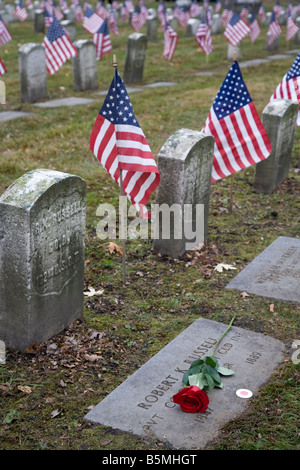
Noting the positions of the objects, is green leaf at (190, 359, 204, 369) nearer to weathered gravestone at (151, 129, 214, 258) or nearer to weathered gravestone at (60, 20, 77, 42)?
weathered gravestone at (151, 129, 214, 258)

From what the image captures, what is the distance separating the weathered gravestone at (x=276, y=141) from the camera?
27.9ft

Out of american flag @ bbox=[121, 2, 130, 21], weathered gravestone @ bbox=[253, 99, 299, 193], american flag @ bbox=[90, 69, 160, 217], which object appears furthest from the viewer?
american flag @ bbox=[121, 2, 130, 21]

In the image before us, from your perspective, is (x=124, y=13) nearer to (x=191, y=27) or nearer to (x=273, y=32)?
(x=191, y=27)

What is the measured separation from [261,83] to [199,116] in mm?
4623

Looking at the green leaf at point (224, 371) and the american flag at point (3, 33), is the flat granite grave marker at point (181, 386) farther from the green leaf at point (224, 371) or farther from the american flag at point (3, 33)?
the american flag at point (3, 33)

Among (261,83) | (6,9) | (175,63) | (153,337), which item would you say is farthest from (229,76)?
(6,9)

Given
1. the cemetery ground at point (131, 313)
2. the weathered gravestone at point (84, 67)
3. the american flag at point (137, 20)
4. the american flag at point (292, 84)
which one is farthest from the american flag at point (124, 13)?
the american flag at point (292, 84)

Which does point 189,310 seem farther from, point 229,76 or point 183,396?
point 229,76

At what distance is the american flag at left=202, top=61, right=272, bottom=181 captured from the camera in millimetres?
7242

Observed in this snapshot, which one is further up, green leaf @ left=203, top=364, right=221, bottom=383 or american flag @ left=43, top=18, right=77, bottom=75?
american flag @ left=43, top=18, right=77, bottom=75

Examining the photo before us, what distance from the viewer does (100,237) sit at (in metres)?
7.32

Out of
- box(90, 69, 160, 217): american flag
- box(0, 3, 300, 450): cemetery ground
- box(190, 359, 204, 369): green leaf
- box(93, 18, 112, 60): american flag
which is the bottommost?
box(0, 3, 300, 450): cemetery ground

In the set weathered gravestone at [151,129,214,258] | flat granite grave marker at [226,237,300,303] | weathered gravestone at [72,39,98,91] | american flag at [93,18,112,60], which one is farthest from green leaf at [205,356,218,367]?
american flag at [93,18,112,60]

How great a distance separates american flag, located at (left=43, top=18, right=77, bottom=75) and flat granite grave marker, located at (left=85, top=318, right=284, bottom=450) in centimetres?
1113
